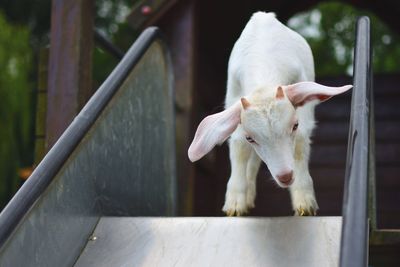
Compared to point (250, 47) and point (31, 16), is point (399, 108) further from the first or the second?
point (31, 16)

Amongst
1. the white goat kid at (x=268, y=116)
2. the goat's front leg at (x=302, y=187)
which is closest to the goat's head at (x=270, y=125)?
the white goat kid at (x=268, y=116)

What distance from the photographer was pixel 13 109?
11914 millimetres

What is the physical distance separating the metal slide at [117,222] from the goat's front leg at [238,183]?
0.31 meters

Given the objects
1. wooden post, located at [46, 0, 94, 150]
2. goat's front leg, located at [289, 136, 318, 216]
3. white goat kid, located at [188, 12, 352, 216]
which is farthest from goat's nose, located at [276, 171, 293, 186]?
wooden post, located at [46, 0, 94, 150]

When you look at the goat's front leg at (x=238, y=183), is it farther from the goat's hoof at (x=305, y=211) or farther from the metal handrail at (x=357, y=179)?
the metal handrail at (x=357, y=179)

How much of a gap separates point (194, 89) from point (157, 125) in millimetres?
1191

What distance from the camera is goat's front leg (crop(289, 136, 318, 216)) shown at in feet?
12.0

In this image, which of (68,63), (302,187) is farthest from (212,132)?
(68,63)

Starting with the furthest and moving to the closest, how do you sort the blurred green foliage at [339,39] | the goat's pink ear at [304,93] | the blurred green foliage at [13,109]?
the blurred green foliage at [339,39]
the blurred green foliage at [13,109]
the goat's pink ear at [304,93]

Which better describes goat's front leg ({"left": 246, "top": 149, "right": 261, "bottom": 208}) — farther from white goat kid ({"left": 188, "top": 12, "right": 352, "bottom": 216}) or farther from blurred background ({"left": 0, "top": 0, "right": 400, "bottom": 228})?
blurred background ({"left": 0, "top": 0, "right": 400, "bottom": 228})

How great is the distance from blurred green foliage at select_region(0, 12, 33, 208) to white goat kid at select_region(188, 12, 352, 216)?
824 centimetres

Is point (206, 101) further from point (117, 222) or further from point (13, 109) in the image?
point (13, 109)

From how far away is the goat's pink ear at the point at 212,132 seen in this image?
10.2ft

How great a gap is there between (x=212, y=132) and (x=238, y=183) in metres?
0.74
